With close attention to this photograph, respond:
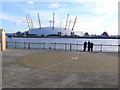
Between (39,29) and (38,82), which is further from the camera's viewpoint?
(39,29)

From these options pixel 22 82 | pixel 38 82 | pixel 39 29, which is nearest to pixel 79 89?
pixel 38 82

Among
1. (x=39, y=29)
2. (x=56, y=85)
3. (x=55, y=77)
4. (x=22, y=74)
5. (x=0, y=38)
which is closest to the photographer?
(x=56, y=85)

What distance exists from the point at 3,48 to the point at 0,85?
53.6ft

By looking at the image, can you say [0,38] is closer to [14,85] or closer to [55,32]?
[14,85]

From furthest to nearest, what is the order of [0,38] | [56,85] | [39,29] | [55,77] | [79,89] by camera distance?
[39,29], [0,38], [55,77], [56,85], [79,89]

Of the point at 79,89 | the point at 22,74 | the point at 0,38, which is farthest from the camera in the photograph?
the point at 0,38

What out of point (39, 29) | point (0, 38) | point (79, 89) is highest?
point (39, 29)

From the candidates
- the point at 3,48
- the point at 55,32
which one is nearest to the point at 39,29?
the point at 55,32

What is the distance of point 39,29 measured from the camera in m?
172

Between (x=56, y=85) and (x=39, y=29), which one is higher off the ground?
(x=39, y=29)

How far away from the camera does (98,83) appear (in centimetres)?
754

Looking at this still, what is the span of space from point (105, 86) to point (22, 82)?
3386 millimetres

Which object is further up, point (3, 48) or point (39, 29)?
point (39, 29)

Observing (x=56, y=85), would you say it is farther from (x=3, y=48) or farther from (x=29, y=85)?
(x=3, y=48)
